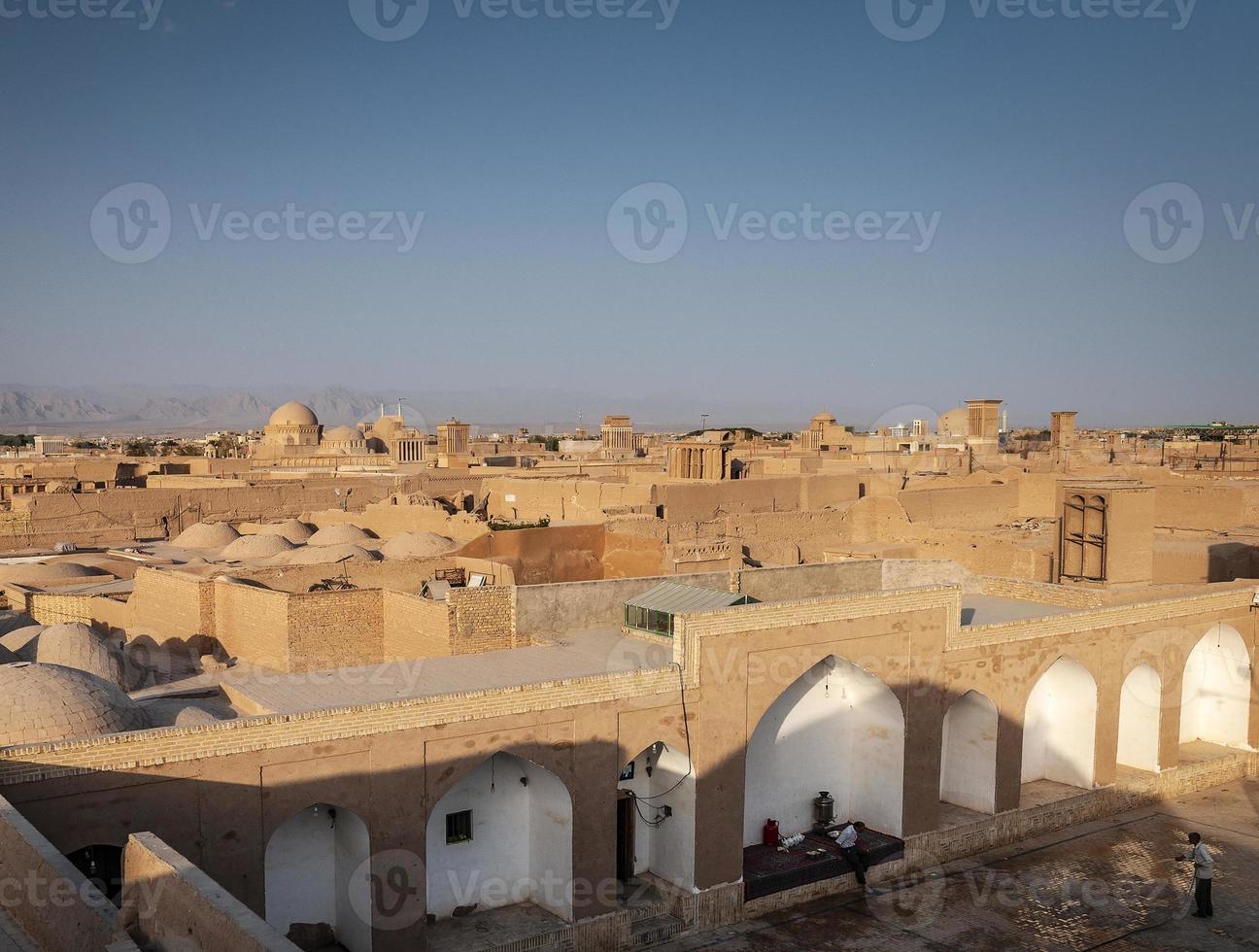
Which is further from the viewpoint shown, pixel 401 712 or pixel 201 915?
pixel 401 712

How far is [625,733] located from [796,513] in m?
18.0

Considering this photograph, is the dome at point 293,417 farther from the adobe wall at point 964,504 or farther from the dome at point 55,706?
the dome at point 55,706

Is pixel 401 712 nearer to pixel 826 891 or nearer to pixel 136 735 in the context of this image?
pixel 136 735

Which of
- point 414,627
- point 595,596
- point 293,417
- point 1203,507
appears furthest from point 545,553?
point 293,417

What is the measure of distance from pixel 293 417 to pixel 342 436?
11.5 ft

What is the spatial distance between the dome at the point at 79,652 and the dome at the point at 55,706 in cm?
563

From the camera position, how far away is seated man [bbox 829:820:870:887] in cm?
1426

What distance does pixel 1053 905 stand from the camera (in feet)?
44.5

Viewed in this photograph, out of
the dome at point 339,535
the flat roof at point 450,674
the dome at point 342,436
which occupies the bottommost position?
the dome at point 339,535

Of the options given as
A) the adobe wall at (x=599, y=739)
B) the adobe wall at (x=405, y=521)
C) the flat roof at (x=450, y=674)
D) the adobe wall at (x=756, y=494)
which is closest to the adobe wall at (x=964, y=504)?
the adobe wall at (x=756, y=494)

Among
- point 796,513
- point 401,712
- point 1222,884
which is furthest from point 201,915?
point 796,513

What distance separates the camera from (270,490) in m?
38.9

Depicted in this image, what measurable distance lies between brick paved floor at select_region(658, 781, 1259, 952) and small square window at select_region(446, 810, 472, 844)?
8.33 feet

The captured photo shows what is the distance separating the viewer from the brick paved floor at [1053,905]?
12594mm
